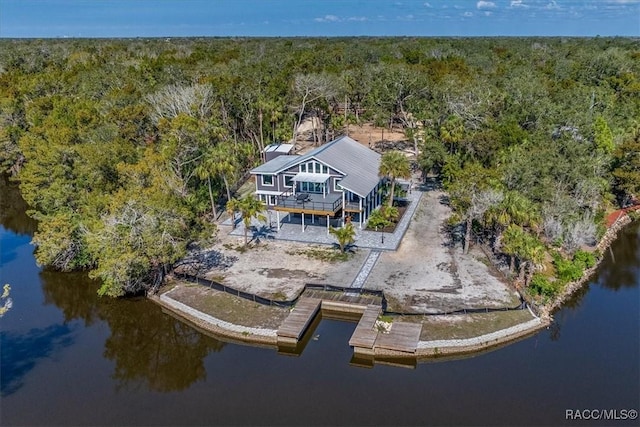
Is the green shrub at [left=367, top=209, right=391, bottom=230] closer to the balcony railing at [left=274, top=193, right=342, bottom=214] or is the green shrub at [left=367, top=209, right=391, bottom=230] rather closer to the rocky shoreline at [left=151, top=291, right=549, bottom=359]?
the balcony railing at [left=274, top=193, right=342, bottom=214]

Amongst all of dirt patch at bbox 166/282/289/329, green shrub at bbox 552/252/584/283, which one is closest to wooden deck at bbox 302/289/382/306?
dirt patch at bbox 166/282/289/329

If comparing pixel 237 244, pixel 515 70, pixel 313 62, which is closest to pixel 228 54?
pixel 313 62

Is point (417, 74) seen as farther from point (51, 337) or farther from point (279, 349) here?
point (51, 337)

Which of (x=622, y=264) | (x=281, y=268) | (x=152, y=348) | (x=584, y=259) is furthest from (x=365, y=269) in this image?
(x=622, y=264)

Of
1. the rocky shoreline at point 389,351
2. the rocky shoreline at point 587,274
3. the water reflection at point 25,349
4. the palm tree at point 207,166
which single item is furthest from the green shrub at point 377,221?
the water reflection at point 25,349

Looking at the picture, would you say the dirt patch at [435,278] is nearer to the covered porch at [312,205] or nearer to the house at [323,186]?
the house at [323,186]

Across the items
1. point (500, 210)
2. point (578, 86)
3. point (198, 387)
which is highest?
point (578, 86)
